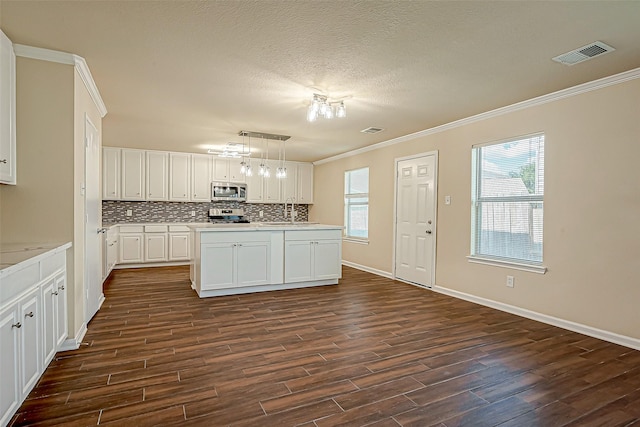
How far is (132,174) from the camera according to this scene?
6.83 m

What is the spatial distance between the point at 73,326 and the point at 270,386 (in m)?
1.77

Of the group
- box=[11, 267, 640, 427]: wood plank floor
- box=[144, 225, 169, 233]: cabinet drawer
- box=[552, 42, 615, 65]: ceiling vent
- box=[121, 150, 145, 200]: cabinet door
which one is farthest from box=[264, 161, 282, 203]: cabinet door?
box=[552, 42, 615, 65]: ceiling vent

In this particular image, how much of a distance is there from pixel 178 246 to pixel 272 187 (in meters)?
2.46

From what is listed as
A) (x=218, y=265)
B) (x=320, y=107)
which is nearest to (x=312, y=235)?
(x=218, y=265)

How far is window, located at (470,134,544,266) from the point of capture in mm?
3846

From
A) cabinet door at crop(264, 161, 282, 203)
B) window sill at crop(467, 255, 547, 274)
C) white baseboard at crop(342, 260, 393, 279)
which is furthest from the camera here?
cabinet door at crop(264, 161, 282, 203)

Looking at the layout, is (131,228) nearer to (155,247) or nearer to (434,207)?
(155,247)

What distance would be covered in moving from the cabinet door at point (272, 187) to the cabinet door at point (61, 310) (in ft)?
18.4

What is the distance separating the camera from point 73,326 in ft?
9.25

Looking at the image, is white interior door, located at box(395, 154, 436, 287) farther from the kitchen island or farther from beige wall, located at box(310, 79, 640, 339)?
the kitchen island

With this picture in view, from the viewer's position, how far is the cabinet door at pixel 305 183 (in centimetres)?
852

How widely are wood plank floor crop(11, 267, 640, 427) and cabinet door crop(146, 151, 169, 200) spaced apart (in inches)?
137

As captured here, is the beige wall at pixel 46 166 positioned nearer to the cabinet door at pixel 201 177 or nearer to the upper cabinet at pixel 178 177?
the upper cabinet at pixel 178 177

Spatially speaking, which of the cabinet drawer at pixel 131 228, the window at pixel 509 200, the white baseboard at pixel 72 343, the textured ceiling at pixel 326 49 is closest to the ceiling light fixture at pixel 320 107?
the textured ceiling at pixel 326 49
